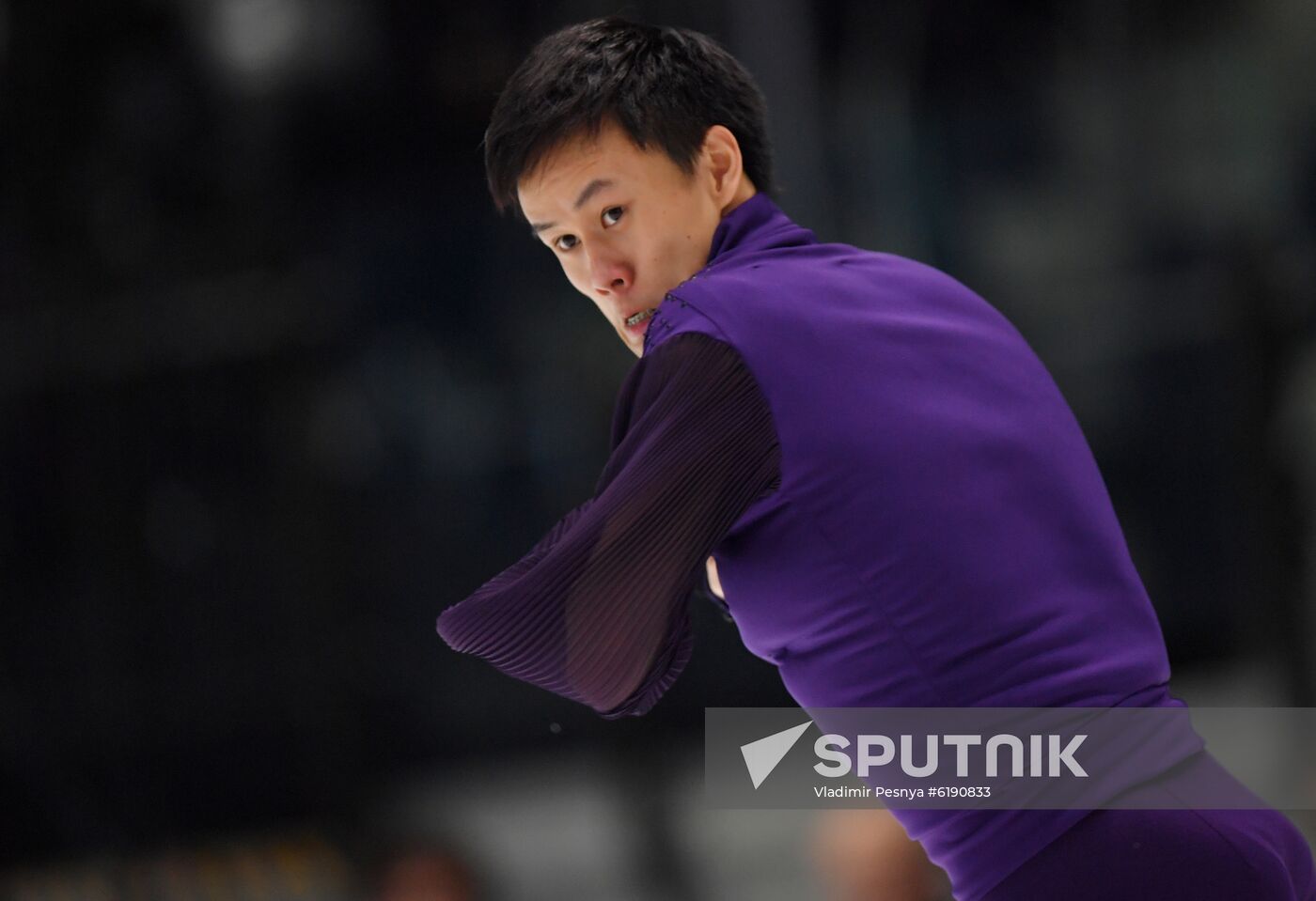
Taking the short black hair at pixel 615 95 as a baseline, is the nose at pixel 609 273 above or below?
below

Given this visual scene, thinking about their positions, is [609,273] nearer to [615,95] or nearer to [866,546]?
[615,95]

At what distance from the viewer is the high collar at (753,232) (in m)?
1.10

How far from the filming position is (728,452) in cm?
94

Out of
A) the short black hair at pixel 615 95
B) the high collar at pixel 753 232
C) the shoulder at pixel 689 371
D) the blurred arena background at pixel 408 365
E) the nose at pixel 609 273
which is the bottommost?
the blurred arena background at pixel 408 365

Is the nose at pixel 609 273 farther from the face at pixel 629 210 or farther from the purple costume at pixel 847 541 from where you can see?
the purple costume at pixel 847 541

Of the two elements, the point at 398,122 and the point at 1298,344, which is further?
the point at 398,122

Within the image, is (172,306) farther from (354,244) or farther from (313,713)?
(313,713)

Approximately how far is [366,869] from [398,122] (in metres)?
1.69

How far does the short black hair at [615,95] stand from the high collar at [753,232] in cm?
5

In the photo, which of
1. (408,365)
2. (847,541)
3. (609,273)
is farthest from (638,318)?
(408,365)

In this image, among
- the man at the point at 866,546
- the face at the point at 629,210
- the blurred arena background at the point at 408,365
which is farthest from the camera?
the blurred arena background at the point at 408,365

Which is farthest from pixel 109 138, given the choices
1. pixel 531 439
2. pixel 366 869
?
pixel 366 869

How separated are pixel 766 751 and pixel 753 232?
1.27 ft

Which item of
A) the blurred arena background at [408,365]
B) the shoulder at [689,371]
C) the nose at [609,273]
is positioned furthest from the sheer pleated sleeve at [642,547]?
the blurred arena background at [408,365]
